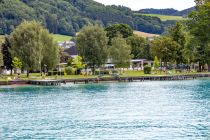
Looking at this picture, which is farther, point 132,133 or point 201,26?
point 201,26

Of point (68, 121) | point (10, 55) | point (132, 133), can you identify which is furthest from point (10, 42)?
point (132, 133)

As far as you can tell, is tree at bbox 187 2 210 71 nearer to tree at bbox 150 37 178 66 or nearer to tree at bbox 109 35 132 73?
tree at bbox 150 37 178 66

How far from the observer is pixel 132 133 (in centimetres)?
4247

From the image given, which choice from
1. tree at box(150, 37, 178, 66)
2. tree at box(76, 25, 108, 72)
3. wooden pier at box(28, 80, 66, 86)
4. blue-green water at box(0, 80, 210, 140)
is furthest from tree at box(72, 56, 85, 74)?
blue-green water at box(0, 80, 210, 140)

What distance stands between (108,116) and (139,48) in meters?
124

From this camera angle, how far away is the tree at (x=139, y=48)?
570 feet

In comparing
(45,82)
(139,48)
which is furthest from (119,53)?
(139,48)

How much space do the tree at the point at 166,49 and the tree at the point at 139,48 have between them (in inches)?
1048

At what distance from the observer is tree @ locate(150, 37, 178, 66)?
464 feet

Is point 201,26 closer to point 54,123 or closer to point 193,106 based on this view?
point 193,106

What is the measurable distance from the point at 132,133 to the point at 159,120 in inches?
283

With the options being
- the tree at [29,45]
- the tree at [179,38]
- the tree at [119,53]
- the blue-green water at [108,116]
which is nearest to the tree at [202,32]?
the tree at [179,38]

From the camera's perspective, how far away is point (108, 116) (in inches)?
2098

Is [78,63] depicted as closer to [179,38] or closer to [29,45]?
[29,45]
